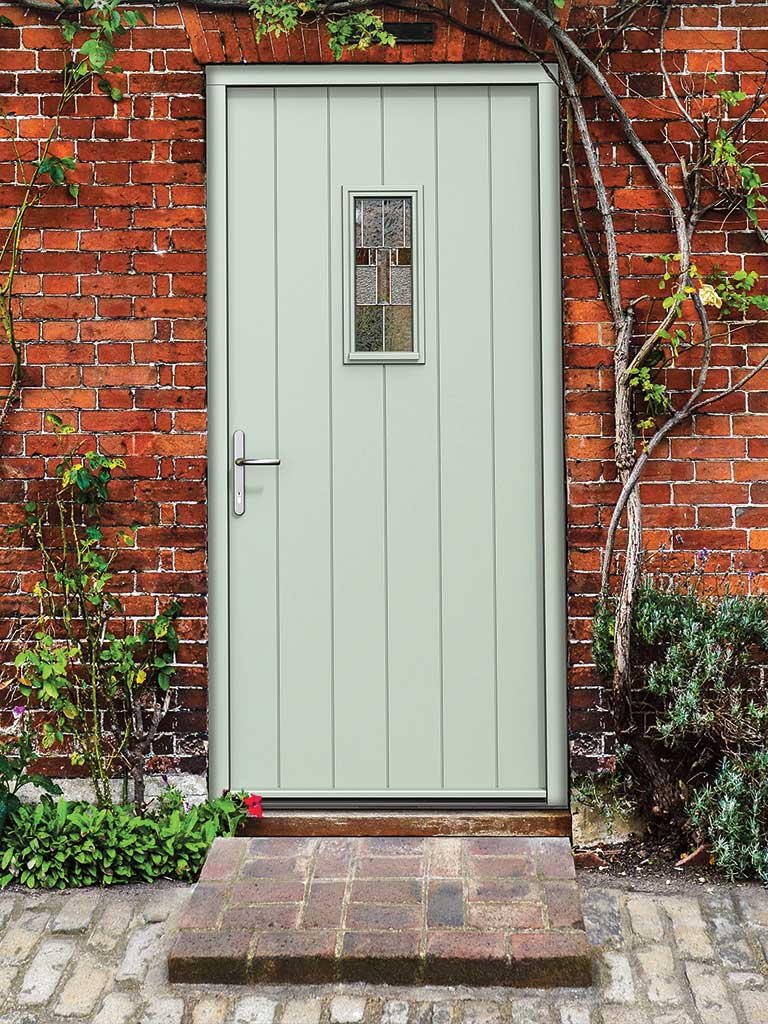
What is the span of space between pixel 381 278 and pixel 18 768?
2.02 m

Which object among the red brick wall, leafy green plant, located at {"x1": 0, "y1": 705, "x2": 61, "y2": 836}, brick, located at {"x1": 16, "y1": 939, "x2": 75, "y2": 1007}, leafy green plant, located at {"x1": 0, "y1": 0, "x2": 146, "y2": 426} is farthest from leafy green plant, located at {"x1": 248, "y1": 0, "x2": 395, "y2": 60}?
brick, located at {"x1": 16, "y1": 939, "x2": 75, "y2": 1007}

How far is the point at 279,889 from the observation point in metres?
3.02

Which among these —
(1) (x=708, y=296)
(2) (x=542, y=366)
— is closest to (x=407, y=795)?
(2) (x=542, y=366)

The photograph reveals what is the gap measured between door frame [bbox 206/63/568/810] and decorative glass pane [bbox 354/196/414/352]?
0.44 meters

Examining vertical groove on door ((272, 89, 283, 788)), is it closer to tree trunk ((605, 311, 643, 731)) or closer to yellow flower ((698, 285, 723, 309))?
tree trunk ((605, 311, 643, 731))

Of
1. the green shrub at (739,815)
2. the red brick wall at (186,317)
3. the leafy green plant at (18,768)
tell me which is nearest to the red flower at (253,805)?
the red brick wall at (186,317)

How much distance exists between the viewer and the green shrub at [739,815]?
3.15 meters

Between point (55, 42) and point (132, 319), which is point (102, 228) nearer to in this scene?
point (132, 319)

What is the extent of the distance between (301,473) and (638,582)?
1187 millimetres

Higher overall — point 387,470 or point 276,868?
point 387,470

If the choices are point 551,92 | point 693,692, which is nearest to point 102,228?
point 551,92

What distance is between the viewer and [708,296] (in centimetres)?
324

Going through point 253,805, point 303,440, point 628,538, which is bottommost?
point 253,805

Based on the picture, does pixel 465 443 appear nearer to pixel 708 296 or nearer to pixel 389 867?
pixel 708 296
